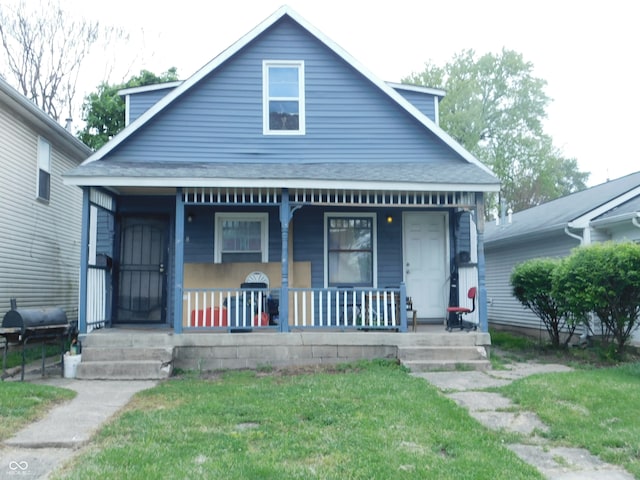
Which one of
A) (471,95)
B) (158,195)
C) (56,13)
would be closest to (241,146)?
(158,195)

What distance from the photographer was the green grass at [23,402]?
561 centimetres

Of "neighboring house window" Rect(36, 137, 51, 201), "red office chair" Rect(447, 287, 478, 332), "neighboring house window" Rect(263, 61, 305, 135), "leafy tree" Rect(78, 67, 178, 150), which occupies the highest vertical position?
"leafy tree" Rect(78, 67, 178, 150)

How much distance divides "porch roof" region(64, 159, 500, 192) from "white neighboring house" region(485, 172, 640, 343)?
3.11 m

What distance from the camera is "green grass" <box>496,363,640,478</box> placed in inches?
193

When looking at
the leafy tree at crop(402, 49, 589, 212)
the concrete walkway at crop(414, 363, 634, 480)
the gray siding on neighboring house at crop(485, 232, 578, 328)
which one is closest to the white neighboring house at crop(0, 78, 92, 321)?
the concrete walkway at crop(414, 363, 634, 480)

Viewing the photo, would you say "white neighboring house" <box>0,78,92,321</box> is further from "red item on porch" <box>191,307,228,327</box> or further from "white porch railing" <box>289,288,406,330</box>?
"white porch railing" <box>289,288,406,330</box>

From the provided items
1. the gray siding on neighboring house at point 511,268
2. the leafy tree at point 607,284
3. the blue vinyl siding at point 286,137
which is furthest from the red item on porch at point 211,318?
the gray siding on neighboring house at point 511,268

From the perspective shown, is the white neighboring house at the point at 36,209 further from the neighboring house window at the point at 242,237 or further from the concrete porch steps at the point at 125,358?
the neighboring house window at the point at 242,237

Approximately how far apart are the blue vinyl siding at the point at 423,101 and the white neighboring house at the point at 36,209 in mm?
7611

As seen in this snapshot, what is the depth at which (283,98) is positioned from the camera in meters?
11.3

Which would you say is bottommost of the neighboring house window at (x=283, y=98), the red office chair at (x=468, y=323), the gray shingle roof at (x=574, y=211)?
the red office chair at (x=468, y=323)

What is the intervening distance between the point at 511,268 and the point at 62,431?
512 inches

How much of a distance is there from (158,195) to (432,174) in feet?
17.0

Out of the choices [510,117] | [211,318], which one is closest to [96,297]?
[211,318]
